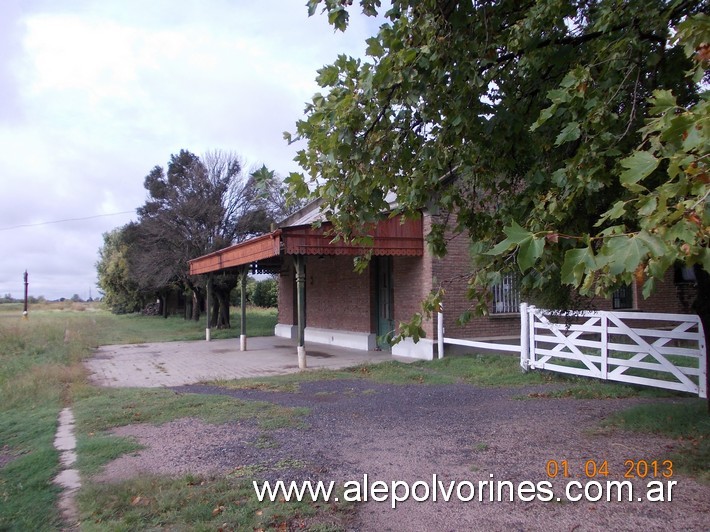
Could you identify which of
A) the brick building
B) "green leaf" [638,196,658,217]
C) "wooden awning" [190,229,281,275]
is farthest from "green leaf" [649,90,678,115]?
"wooden awning" [190,229,281,275]

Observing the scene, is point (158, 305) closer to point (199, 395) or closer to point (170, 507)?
point (199, 395)

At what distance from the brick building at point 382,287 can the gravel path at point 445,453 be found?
3720 millimetres

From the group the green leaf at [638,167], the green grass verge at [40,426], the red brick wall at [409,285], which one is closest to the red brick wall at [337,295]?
the red brick wall at [409,285]

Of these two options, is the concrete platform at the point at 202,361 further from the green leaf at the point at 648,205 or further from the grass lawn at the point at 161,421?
the green leaf at the point at 648,205

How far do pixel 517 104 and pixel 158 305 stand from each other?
1936 inches

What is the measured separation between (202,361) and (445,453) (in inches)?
411

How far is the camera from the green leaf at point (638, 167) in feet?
7.72

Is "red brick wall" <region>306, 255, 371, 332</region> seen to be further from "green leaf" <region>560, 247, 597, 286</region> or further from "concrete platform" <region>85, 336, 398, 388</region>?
"green leaf" <region>560, 247, 597, 286</region>

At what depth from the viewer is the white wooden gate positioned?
7773 millimetres

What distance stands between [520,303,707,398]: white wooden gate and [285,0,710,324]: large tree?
7.38 feet

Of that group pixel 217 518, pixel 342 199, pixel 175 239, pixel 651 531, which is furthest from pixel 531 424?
pixel 175 239

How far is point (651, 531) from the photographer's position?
375cm
